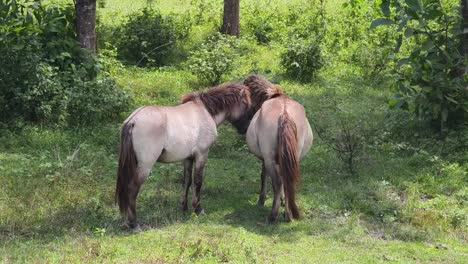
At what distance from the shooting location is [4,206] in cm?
736

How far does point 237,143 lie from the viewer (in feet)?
34.2

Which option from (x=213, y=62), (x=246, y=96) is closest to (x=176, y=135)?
(x=246, y=96)

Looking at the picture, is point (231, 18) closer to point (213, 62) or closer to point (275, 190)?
point (213, 62)

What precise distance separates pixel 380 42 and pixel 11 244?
11.0 meters

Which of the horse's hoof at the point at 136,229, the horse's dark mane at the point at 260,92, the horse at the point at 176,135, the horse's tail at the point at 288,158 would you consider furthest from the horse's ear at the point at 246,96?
the horse's hoof at the point at 136,229

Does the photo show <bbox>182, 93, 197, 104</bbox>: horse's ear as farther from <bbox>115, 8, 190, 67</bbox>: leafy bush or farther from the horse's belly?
<bbox>115, 8, 190, 67</bbox>: leafy bush

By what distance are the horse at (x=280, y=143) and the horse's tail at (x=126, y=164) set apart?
66.2 inches

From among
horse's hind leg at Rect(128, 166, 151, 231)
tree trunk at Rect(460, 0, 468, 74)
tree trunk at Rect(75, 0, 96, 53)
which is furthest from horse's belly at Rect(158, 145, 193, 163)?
tree trunk at Rect(460, 0, 468, 74)

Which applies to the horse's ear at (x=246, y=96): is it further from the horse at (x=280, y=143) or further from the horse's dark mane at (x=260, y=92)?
the horse at (x=280, y=143)

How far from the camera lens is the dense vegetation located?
6844 millimetres

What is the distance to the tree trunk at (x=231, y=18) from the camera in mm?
15083

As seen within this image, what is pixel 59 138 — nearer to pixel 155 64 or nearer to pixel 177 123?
pixel 177 123

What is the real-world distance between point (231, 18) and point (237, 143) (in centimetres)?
561

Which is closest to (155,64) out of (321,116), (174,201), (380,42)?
(321,116)
